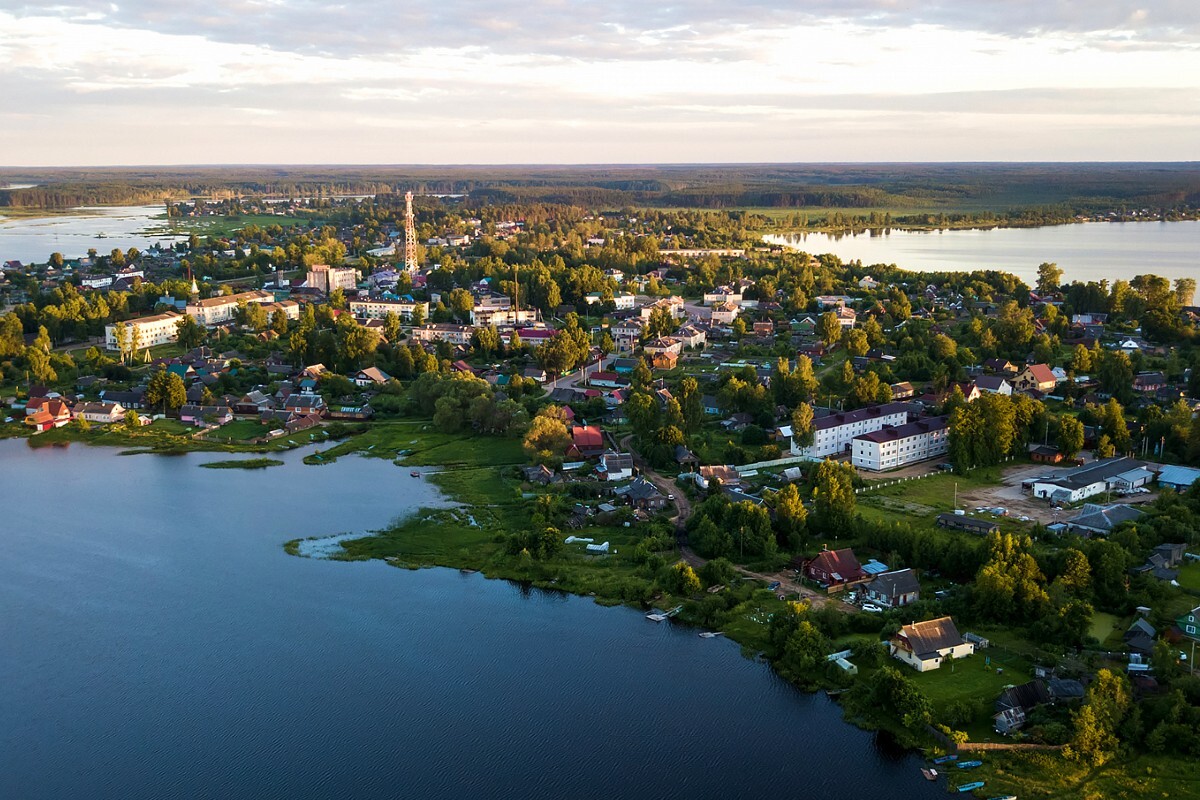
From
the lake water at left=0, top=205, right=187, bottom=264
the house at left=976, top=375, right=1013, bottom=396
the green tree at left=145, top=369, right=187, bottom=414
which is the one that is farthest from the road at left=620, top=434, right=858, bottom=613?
the lake water at left=0, top=205, right=187, bottom=264

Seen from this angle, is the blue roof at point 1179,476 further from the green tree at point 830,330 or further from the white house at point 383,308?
the white house at point 383,308

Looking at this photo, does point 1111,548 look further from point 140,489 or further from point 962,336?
point 962,336

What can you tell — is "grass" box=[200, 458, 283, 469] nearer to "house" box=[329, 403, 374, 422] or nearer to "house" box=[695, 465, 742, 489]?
"house" box=[329, 403, 374, 422]

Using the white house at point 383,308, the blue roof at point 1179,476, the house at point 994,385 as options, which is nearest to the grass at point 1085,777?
the blue roof at point 1179,476

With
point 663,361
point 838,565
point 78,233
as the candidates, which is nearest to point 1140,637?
point 838,565

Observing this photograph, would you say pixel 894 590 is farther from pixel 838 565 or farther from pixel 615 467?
pixel 615 467

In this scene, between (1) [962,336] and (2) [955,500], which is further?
(1) [962,336]

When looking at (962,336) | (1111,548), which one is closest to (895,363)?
(962,336)

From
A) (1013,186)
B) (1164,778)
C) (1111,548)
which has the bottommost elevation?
(1164,778)
